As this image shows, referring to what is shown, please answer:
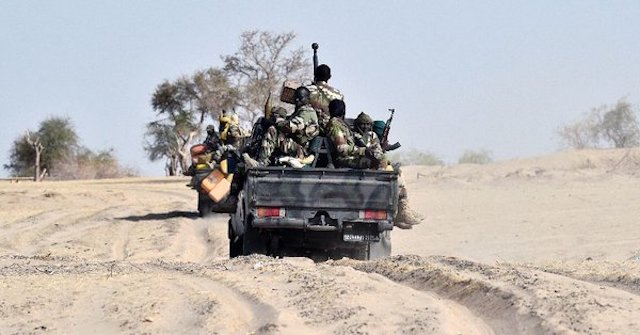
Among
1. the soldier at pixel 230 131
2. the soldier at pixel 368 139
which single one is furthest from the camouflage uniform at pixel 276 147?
the soldier at pixel 230 131

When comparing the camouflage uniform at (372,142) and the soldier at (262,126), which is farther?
the soldier at (262,126)

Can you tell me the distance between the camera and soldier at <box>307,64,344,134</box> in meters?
15.7

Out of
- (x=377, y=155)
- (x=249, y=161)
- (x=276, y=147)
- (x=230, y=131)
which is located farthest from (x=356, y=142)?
(x=230, y=131)

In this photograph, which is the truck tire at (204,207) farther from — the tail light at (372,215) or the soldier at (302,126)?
the tail light at (372,215)

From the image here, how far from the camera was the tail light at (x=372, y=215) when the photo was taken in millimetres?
14336

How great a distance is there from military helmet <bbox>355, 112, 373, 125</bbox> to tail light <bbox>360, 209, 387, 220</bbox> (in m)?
1.45

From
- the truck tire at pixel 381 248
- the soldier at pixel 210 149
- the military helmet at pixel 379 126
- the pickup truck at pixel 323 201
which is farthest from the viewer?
the soldier at pixel 210 149

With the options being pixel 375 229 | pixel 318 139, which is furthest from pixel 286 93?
pixel 375 229

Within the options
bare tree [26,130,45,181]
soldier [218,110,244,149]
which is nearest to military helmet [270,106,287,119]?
soldier [218,110,244,149]

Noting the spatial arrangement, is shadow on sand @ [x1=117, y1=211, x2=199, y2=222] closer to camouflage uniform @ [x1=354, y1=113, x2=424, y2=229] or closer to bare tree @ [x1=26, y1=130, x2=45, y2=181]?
camouflage uniform @ [x1=354, y1=113, x2=424, y2=229]

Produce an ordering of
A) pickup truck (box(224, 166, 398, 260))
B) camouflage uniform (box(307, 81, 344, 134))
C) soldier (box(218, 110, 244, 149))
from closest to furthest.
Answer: pickup truck (box(224, 166, 398, 260))
camouflage uniform (box(307, 81, 344, 134))
soldier (box(218, 110, 244, 149))

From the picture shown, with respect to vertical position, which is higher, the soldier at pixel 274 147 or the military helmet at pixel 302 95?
the military helmet at pixel 302 95

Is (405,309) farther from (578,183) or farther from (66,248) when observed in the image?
(578,183)

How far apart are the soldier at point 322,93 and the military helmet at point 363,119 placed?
385mm
